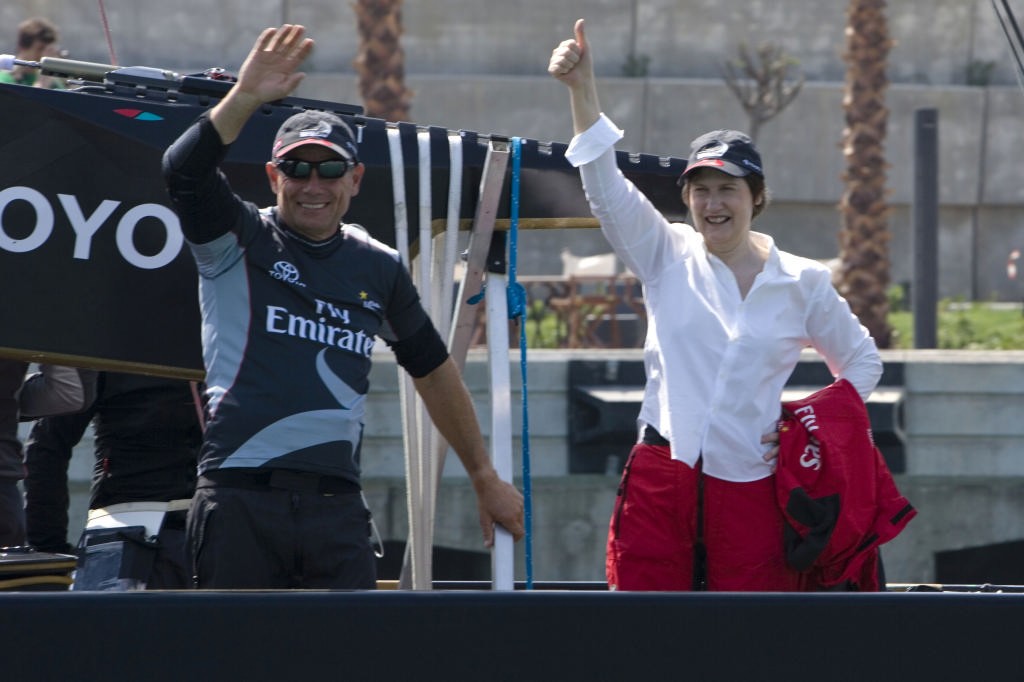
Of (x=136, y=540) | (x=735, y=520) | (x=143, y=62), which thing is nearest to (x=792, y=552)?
(x=735, y=520)

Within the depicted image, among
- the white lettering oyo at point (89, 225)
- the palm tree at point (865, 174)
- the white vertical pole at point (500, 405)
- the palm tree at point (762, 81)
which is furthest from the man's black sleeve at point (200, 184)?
the palm tree at point (762, 81)

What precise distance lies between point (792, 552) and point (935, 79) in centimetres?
2512

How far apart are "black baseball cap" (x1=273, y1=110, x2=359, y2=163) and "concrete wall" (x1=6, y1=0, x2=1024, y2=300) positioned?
2244 centimetres

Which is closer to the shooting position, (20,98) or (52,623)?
(52,623)

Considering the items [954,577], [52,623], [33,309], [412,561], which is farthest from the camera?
[954,577]

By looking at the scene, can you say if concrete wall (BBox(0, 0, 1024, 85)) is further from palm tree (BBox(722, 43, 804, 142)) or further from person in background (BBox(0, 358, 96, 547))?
person in background (BBox(0, 358, 96, 547))

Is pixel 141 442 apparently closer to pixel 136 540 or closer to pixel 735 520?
pixel 136 540

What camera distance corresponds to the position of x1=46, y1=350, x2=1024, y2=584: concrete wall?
7.07m

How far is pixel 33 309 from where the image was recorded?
3.45 metres

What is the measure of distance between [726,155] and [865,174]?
38.6 ft

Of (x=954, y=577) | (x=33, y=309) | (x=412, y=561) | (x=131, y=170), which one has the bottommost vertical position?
(x=954, y=577)

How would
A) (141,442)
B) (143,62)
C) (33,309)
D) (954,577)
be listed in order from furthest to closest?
(143,62) → (954,577) → (141,442) → (33,309)

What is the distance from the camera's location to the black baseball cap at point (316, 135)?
3.32 metres

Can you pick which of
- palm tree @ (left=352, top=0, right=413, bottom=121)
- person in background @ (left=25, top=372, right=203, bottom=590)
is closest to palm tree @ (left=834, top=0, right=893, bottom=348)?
palm tree @ (left=352, top=0, right=413, bottom=121)
